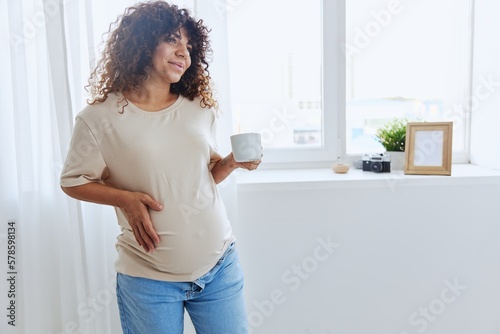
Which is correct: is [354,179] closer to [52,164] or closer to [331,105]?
[331,105]

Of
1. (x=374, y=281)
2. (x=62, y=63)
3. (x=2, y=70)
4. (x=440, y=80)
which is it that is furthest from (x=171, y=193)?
(x=440, y=80)

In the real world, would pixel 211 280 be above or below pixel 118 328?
above

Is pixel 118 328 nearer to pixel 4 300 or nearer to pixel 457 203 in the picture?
pixel 4 300

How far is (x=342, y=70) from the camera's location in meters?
1.82

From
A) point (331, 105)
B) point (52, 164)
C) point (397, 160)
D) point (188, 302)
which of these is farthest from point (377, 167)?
point (52, 164)

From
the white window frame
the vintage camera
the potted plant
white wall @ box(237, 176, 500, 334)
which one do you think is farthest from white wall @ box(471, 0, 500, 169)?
the vintage camera

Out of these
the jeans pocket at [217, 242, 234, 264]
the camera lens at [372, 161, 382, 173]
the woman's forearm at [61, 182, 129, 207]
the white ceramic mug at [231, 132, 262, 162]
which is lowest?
the jeans pocket at [217, 242, 234, 264]

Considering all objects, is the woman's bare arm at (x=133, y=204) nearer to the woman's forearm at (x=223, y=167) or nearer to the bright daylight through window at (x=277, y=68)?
the woman's forearm at (x=223, y=167)

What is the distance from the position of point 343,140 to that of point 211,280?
998mm

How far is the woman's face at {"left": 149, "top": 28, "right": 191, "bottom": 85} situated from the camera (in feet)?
3.46

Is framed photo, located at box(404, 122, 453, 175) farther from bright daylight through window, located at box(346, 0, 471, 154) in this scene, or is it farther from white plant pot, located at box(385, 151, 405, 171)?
bright daylight through window, located at box(346, 0, 471, 154)

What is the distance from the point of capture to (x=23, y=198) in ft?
4.89

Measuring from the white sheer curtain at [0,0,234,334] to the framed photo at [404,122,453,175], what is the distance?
0.74 metres

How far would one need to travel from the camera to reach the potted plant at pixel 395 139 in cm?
181
